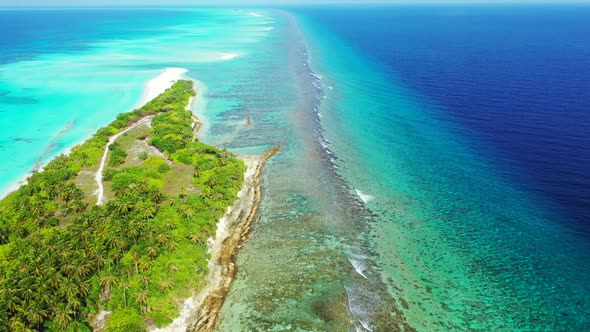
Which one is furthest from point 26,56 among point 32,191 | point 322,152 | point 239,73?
point 322,152

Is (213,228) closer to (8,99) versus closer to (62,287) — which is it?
(62,287)

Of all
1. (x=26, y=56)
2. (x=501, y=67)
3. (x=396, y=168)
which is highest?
(x=501, y=67)

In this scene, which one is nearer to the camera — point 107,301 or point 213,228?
Result: point 107,301

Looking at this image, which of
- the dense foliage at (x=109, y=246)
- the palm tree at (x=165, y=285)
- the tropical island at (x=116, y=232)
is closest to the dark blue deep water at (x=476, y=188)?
the tropical island at (x=116, y=232)

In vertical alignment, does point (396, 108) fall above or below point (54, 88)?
above

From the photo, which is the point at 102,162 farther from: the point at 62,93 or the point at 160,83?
the point at 160,83

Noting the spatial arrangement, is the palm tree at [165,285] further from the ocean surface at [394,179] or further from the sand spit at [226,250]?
the ocean surface at [394,179]

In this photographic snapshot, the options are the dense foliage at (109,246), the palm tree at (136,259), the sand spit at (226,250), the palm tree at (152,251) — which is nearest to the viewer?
the dense foliage at (109,246)
